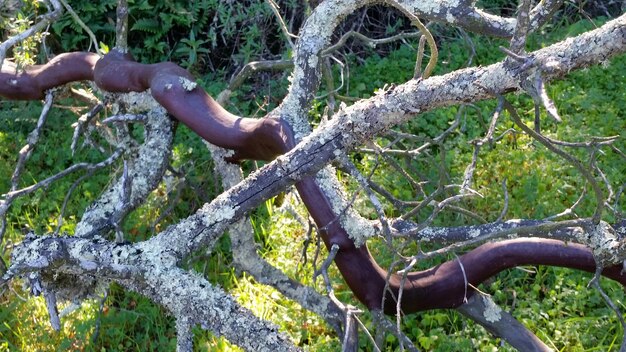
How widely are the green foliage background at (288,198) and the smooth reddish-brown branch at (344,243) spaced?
356 mm

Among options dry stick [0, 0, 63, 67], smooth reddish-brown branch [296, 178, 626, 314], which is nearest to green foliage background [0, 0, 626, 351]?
smooth reddish-brown branch [296, 178, 626, 314]

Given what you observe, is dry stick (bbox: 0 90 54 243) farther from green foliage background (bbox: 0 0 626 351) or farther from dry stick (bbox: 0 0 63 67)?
green foliage background (bbox: 0 0 626 351)

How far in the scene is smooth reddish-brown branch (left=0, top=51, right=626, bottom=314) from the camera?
2.01 meters

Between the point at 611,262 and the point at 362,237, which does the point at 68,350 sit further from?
the point at 611,262

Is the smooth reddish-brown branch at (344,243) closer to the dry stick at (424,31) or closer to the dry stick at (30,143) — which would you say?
the dry stick at (30,143)

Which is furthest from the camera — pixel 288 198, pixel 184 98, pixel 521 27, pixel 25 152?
pixel 288 198

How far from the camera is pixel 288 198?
278 cm

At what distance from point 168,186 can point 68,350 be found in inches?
33.1

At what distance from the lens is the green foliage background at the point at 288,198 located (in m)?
2.81

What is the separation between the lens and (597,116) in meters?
3.67

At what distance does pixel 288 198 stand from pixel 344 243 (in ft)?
2.48

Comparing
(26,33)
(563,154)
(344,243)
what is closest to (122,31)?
(26,33)

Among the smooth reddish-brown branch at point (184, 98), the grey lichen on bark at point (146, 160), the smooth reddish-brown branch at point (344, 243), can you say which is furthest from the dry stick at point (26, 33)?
the grey lichen on bark at point (146, 160)

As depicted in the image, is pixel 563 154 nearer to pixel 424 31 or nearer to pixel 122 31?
pixel 424 31
